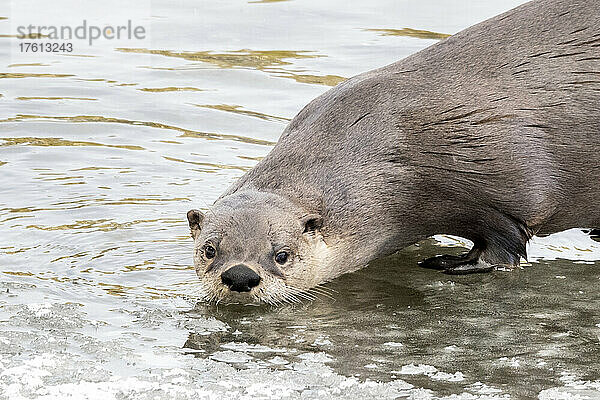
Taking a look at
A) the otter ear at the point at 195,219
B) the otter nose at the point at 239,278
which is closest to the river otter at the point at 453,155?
the otter ear at the point at 195,219

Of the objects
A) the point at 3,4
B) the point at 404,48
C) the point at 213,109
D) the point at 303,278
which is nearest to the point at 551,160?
the point at 303,278

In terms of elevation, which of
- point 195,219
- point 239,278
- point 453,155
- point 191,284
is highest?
point 453,155

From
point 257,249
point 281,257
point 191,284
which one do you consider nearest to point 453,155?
point 281,257

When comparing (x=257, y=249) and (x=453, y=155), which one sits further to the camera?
(x=453, y=155)

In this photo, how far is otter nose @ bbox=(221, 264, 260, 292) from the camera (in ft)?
18.9

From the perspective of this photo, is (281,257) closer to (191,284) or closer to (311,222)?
(311,222)

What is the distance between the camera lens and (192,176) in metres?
7.79

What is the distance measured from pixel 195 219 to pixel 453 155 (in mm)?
1215

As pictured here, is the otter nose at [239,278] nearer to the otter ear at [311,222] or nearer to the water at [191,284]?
the water at [191,284]

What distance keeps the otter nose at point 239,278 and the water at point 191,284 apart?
0.18 m

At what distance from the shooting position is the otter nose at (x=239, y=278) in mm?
5754

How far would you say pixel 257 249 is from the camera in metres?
5.90

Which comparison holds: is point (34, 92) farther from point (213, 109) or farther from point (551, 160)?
point (551, 160)

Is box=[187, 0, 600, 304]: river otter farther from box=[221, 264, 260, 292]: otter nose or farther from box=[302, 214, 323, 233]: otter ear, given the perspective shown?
box=[221, 264, 260, 292]: otter nose
